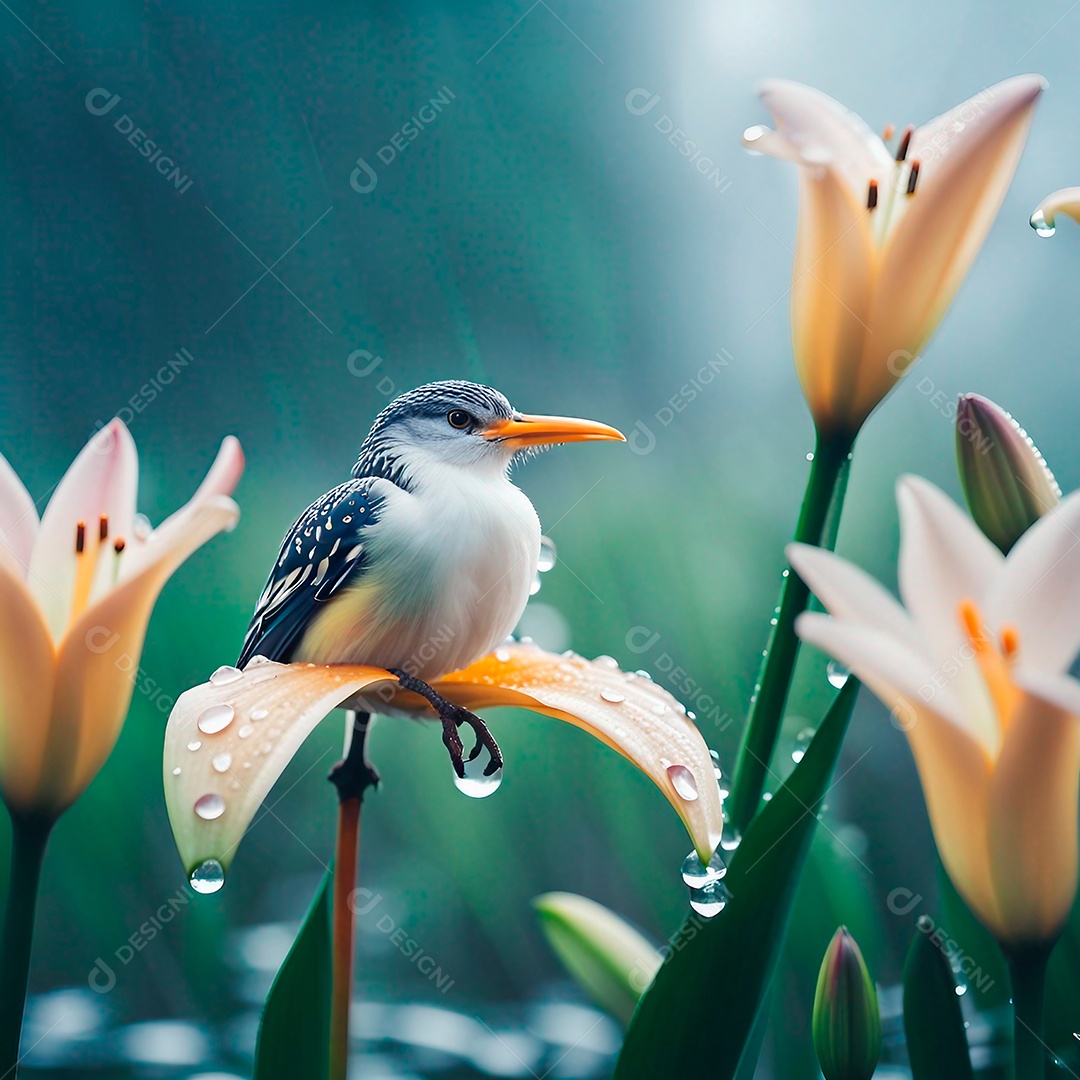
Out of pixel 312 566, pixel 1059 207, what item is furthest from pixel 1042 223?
pixel 312 566

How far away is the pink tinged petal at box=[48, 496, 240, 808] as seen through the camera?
0.70ft

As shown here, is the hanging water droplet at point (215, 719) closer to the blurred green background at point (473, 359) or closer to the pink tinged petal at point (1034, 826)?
the pink tinged petal at point (1034, 826)

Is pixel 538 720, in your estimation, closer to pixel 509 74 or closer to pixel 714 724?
pixel 714 724

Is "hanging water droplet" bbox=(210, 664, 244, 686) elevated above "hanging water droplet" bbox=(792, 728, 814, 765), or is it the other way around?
"hanging water droplet" bbox=(792, 728, 814, 765)

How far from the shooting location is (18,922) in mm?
219

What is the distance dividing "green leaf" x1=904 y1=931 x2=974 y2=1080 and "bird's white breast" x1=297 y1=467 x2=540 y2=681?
0.46ft

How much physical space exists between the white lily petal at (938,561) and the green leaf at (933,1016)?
10 cm

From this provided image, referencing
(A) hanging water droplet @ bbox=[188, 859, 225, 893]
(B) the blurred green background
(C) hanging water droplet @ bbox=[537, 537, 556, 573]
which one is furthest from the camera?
(B) the blurred green background

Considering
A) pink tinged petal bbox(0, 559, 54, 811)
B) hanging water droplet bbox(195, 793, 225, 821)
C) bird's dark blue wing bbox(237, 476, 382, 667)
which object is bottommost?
pink tinged petal bbox(0, 559, 54, 811)

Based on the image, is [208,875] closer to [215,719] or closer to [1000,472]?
[215,719]

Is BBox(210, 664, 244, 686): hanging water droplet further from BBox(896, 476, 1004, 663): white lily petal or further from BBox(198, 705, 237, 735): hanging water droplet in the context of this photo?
BBox(896, 476, 1004, 663): white lily petal

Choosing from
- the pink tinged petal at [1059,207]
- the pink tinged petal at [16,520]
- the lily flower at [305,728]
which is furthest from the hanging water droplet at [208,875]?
the pink tinged petal at [1059,207]

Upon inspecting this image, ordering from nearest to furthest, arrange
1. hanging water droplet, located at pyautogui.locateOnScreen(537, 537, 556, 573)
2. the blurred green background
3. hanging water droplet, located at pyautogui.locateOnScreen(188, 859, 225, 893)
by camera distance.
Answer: hanging water droplet, located at pyautogui.locateOnScreen(188, 859, 225, 893) < hanging water droplet, located at pyautogui.locateOnScreen(537, 537, 556, 573) < the blurred green background

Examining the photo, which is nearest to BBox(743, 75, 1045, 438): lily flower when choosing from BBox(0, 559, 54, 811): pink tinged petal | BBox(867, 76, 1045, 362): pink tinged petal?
BBox(867, 76, 1045, 362): pink tinged petal
